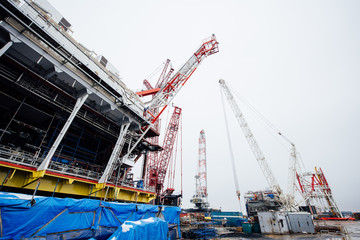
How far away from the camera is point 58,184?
45.7 feet

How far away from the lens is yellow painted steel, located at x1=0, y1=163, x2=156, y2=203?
1119cm

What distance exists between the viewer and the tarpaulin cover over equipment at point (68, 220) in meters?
6.68

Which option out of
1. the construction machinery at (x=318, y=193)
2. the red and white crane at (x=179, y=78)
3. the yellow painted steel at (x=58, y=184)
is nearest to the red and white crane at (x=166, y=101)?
the red and white crane at (x=179, y=78)

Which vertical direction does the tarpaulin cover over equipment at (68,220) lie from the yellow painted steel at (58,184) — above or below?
below

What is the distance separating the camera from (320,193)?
46.3 metres

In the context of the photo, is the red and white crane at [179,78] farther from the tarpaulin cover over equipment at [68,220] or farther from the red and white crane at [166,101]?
the tarpaulin cover over equipment at [68,220]

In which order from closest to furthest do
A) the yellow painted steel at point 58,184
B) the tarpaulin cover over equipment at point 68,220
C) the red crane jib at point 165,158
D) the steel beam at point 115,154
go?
the tarpaulin cover over equipment at point 68,220 → the yellow painted steel at point 58,184 → the steel beam at point 115,154 → the red crane jib at point 165,158

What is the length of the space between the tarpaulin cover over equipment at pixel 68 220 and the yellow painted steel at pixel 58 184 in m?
3.26

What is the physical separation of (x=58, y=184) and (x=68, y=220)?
716 cm

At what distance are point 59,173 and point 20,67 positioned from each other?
9996 mm

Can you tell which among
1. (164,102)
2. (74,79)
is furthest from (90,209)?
(164,102)

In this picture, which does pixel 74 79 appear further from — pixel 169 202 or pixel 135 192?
pixel 169 202

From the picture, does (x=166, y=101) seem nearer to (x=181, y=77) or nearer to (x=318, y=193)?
(x=181, y=77)

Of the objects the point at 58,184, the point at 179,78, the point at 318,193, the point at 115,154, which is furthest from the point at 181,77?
the point at 318,193
